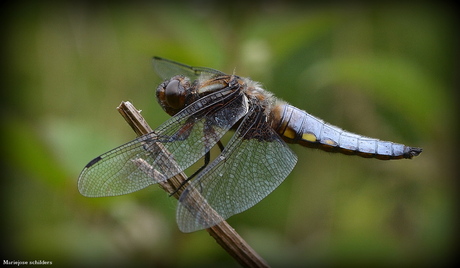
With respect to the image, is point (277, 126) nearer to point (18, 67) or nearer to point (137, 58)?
point (137, 58)

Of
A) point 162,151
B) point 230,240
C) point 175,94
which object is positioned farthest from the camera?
point 175,94

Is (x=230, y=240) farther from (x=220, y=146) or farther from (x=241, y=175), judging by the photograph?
(x=220, y=146)

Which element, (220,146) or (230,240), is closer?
(230,240)

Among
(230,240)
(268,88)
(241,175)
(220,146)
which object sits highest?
(268,88)

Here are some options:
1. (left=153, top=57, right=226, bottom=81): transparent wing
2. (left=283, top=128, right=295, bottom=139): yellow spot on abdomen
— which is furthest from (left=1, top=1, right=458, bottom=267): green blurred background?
(left=283, top=128, right=295, bottom=139): yellow spot on abdomen

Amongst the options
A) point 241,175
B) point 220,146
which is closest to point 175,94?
point 220,146

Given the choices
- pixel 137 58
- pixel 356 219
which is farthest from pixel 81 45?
pixel 356 219
